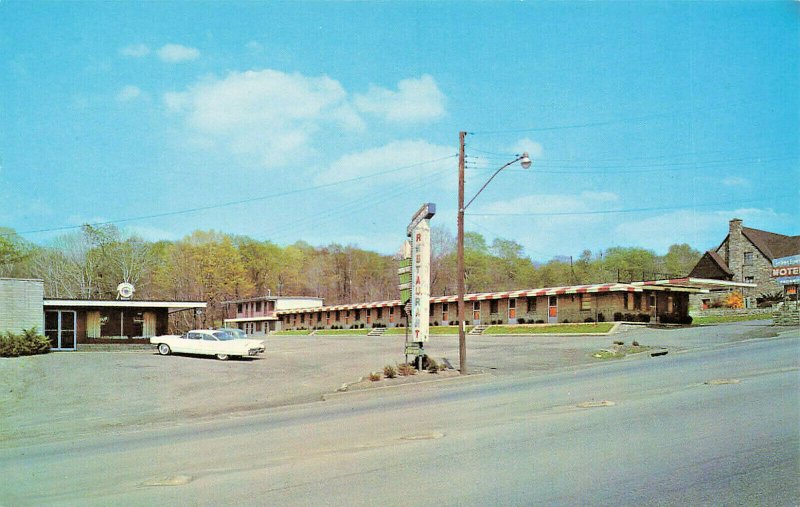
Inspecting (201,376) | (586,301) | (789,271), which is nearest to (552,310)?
(586,301)

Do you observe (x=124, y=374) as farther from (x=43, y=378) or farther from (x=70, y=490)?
(x=70, y=490)

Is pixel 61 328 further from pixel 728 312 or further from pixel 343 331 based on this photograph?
pixel 728 312

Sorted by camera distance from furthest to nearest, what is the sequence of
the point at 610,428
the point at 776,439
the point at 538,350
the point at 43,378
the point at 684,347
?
the point at 538,350
the point at 684,347
the point at 43,378
the point at 610,428
the point at 776,439

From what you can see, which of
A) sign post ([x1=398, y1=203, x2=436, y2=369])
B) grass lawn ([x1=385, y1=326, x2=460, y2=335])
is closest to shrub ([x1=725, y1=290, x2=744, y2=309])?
grass lawn ([x1=385, y1=326, x2=460, y2=335])

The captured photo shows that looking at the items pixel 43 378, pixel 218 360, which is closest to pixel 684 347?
pixel 218 360

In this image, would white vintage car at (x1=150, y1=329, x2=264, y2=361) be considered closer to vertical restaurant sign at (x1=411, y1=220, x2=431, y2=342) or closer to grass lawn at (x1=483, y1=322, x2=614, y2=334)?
vertical restaurant sign at (x1=411, y1=220, x2=431, y2=342)

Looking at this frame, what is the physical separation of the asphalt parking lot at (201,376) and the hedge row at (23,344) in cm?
116

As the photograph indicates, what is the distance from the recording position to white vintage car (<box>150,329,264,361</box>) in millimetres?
30906

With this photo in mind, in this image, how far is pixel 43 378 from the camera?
23.1m

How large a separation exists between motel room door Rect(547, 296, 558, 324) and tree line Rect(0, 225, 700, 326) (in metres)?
36.5

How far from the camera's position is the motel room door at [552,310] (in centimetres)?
4803

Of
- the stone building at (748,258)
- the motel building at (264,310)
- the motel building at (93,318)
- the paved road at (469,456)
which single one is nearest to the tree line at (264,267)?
the motel building at (264,310)

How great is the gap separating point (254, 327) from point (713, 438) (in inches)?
3268

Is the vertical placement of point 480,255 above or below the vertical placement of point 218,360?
above
